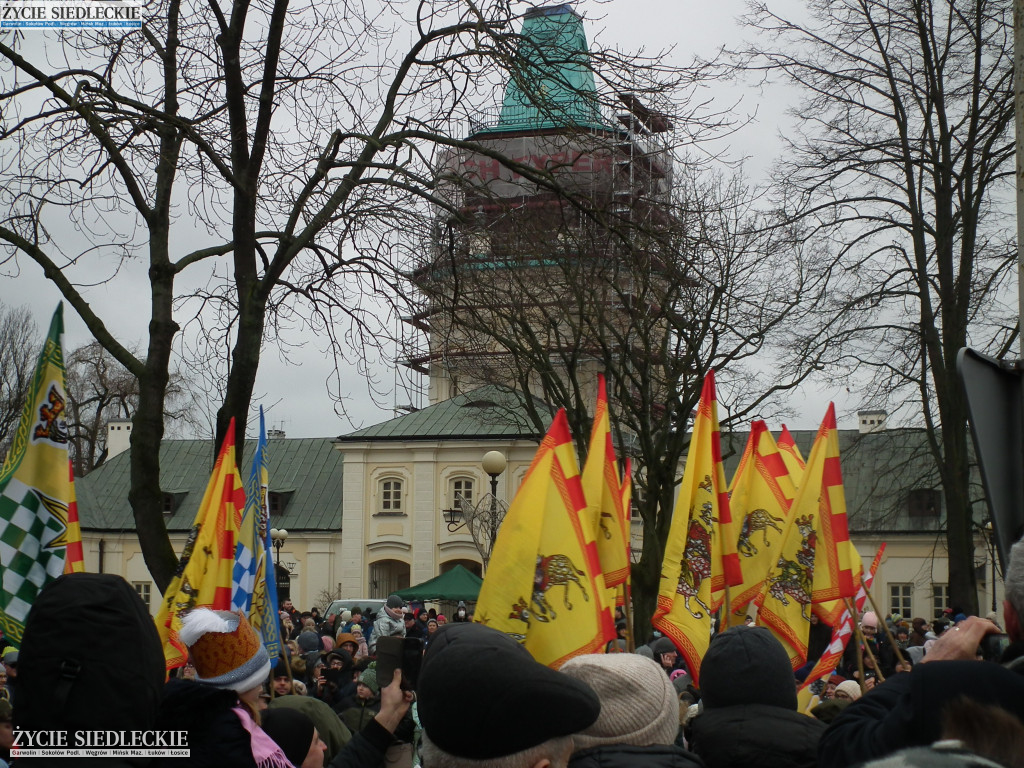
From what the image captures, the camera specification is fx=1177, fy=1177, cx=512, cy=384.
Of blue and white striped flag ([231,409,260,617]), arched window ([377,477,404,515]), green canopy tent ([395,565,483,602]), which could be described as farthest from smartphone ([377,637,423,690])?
arched window ([377,477,404,515])

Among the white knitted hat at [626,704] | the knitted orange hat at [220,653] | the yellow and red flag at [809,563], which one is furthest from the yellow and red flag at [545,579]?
the yellow and red flag at [809,563]

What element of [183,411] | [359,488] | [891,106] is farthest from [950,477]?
[183,411]

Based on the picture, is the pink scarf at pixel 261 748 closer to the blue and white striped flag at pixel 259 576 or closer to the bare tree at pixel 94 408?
the blue and white striped flag at pixel 259 576

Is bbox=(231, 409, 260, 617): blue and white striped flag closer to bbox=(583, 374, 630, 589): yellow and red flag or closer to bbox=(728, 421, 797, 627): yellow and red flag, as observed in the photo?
bbox=(583, 374, 630, 589): yellow and red flag

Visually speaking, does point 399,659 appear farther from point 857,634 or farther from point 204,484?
point 204,484

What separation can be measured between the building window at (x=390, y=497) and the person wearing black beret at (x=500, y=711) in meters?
49.6

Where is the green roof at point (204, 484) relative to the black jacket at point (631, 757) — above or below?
above

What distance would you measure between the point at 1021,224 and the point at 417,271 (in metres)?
5.29

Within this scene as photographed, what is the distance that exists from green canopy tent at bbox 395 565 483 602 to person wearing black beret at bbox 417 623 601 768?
2980cm

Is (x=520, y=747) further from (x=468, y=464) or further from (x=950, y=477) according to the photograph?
(x=468, y=464)

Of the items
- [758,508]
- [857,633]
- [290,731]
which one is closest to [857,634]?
[857,633]

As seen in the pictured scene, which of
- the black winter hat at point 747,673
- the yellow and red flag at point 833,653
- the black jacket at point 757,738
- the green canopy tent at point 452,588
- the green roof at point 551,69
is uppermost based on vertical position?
the green roof at point 551,69

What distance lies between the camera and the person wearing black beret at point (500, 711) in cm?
245

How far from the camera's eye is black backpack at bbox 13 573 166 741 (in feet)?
8.98
